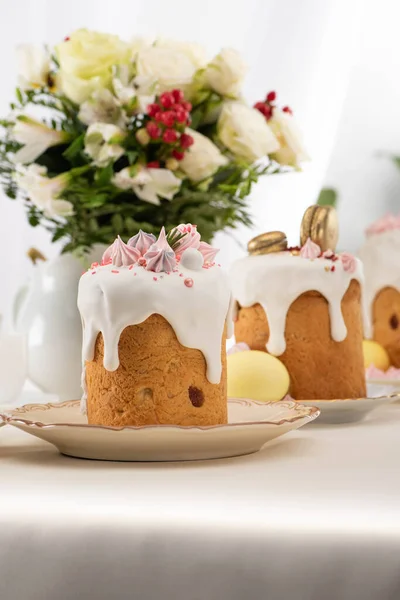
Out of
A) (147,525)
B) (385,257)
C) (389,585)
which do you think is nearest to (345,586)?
(389,585)

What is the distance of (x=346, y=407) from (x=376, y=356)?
0.53 metres

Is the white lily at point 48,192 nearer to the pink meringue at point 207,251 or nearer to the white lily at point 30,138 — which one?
the white lily at point 30,138

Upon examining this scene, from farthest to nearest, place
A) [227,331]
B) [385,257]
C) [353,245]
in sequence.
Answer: [353,245], [385,257], [227,331]

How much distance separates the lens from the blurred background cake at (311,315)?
1.32 m

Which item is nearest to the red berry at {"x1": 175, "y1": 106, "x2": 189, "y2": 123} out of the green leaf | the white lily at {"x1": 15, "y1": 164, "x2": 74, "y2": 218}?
Result: the white lily at {"x1": 15, "y1": 164, "x2": 74, "y2": 218}

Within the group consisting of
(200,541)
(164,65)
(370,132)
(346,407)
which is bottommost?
(200,541)

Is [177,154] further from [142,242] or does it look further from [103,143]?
[142,242]

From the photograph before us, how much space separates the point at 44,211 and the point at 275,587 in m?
1.01

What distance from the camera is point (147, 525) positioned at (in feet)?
2.28

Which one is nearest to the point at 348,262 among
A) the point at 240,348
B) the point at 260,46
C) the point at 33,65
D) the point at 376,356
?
the point at 240,348

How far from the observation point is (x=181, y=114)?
57.6 inches

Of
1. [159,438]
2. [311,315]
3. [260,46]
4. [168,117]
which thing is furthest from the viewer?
[260,46]

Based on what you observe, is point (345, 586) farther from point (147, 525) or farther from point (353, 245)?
point (353, 245)

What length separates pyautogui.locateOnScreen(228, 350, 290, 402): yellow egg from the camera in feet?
4.13
